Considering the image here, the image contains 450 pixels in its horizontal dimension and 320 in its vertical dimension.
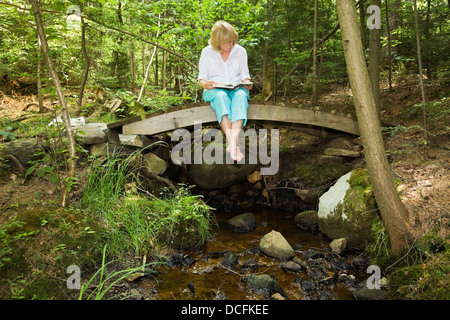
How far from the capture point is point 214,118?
4918 millimetres

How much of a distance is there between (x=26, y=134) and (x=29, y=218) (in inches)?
94.2

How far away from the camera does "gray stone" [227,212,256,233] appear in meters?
4.41

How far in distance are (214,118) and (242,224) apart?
1944 millimetres

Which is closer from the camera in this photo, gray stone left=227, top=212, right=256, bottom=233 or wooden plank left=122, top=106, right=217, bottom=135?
gray stone left=227, top=212, right=256, bottom=233

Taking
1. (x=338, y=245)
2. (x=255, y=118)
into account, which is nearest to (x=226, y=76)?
(x=255, y=118)

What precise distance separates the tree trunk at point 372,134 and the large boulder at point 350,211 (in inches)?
21.4

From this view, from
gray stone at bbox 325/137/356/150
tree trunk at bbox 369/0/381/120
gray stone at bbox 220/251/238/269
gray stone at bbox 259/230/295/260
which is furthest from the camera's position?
gray stone at bbox 325/137/356/150

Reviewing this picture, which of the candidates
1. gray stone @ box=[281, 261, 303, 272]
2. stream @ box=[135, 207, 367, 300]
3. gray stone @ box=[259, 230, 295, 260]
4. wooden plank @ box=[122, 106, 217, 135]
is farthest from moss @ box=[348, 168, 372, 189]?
wooden plank @ box=[122, 106, 217, 135]

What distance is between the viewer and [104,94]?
8.42 meters

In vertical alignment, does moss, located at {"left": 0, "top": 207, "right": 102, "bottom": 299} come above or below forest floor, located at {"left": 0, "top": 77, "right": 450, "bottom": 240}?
below

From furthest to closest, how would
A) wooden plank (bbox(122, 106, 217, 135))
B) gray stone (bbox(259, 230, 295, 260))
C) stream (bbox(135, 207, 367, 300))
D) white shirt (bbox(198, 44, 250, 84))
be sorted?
1. wooden plank (bbox(122, 106, 217, 135))
2. white shirt (bbox(198, 44, 250, 84))
3. gray stone (bbox(259, 230, 295, 260))
4. stream (bbox(135, 207, 367, 300))

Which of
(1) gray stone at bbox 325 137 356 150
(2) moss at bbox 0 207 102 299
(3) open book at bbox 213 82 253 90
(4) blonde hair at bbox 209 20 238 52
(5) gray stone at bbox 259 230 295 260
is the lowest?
(5) gray stone at bbox 259 230 295 260

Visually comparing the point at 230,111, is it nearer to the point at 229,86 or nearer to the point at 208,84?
the point at 229,86

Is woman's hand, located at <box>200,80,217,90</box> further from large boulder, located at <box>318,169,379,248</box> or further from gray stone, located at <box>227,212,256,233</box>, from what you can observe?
large boulder, located at <box>318,169,379,248</box>
